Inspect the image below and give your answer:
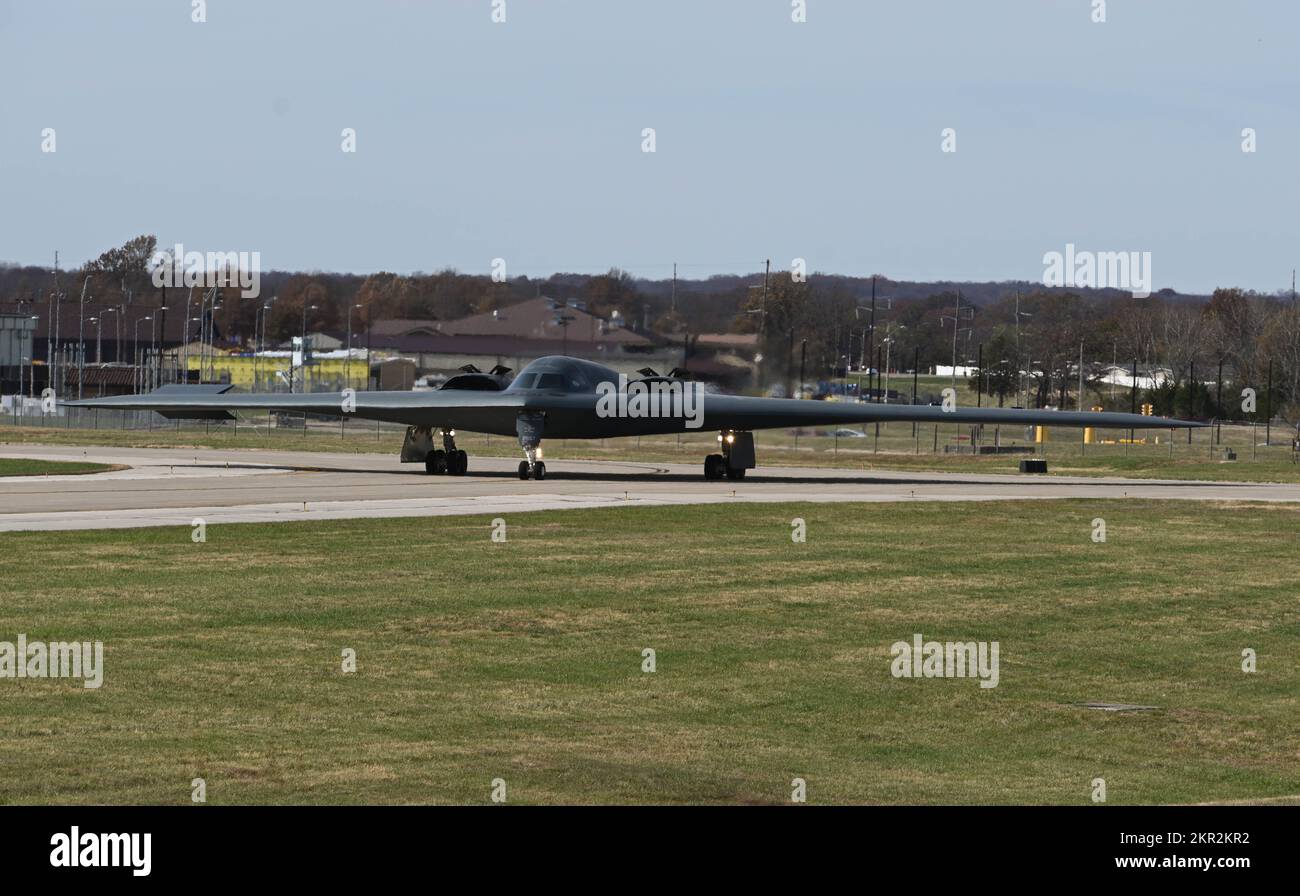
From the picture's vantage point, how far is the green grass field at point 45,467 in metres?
46.0

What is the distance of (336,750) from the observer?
513 inches

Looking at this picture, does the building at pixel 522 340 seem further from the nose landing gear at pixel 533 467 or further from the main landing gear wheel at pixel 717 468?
the nose landing gear at pixel 533 467

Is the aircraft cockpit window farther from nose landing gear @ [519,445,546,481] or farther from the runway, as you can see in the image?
the runway

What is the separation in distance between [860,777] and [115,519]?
22.4 m

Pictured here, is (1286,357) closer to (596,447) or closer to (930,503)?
(596,447)

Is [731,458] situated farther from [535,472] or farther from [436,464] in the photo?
[436,464]

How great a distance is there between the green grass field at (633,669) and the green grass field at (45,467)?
61.0 feet

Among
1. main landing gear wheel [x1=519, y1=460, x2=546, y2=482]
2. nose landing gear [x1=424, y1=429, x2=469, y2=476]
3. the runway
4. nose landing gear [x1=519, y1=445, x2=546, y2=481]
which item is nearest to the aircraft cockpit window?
nose landing gear [x1=519, y1=445, x2=546, y2=481]

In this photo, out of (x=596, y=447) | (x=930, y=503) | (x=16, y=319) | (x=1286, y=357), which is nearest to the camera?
(x=930, y=503)

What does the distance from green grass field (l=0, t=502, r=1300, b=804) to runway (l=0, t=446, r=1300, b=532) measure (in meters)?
4.53

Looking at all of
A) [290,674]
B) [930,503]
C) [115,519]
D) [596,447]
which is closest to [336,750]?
[290,674]

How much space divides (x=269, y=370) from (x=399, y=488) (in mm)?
110603

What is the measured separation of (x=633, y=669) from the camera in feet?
57.6

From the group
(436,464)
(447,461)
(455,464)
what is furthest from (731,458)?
(436,464)
